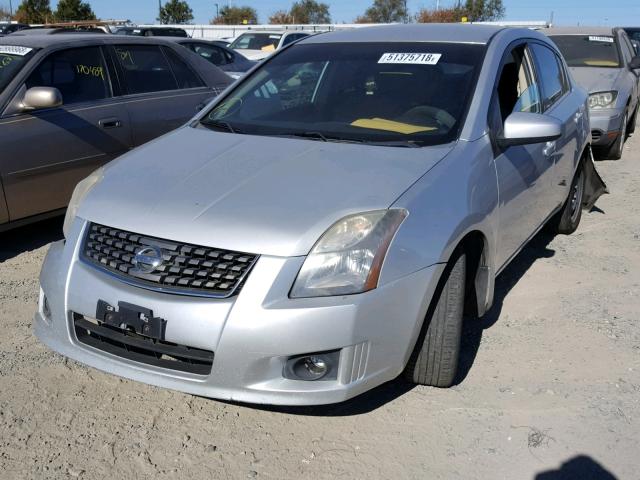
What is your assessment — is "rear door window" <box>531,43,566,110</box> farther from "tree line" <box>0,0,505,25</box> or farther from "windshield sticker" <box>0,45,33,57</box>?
"tree line" <box>0,0,505,25</box>

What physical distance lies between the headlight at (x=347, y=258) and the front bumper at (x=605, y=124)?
20.5 ft

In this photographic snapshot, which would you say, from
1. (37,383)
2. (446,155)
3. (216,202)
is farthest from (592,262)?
(37,383)

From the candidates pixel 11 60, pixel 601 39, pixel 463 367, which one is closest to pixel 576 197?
pixel 463 367

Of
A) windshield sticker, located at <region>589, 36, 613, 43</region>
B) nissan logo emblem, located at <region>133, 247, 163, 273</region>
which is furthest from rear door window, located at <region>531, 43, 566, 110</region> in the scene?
windshield sticker, located at <region>589, 36, 613, 43</region>

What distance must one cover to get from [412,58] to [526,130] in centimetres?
81

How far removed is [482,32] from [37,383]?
307 cm

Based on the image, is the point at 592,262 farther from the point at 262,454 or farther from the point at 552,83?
the point at 262,454

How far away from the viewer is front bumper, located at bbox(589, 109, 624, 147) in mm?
7984

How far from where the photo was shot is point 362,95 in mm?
3732

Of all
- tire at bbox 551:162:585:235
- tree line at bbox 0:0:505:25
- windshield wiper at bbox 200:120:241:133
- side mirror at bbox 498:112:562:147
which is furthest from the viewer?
tree line at bbox 0:0:505:25

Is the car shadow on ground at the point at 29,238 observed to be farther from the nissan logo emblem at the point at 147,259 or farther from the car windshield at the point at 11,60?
the nissan logo emblem at the point at 147,259

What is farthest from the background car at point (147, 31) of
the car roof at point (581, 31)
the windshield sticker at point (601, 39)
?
the windshield sticker at point (601, 39)

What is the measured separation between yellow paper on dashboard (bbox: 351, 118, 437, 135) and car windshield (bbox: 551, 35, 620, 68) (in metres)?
6.59

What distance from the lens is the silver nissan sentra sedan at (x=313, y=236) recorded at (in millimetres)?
2498
